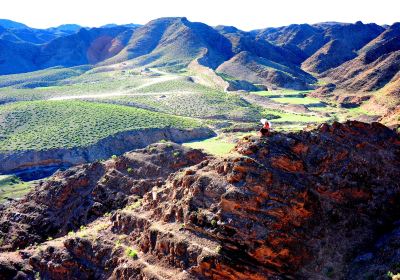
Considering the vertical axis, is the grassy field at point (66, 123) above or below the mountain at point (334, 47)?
below

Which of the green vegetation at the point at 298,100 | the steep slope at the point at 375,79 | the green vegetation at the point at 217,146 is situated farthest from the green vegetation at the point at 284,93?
the green vegetation at the point at 217,146

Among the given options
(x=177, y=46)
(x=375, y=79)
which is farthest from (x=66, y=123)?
(x=177, y=46)

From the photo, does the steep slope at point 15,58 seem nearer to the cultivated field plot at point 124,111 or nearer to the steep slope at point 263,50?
the cultivated field plot at point 124,111

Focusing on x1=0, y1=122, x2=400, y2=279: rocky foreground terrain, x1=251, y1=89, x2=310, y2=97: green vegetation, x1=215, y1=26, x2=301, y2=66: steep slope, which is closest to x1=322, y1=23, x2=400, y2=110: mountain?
x1=251, y1=89, x2=310, y2=97: green vegetation

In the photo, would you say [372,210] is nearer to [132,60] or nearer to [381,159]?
[381,159]

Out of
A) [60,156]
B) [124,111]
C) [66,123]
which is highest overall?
[124,111]

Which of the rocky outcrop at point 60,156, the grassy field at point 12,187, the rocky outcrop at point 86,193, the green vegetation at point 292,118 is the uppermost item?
the rocky outcrop at point 86,193

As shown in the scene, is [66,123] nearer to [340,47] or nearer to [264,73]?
[264,73]
